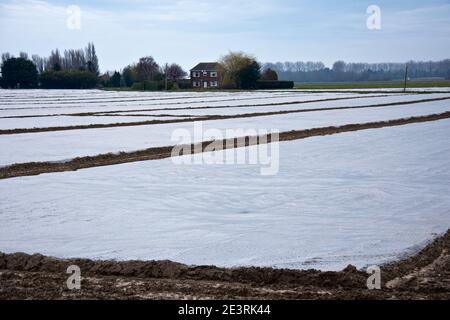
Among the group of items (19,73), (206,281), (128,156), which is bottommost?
(206,281)

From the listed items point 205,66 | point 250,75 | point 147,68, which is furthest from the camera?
point 147,68

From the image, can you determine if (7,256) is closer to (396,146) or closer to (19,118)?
(396,146)

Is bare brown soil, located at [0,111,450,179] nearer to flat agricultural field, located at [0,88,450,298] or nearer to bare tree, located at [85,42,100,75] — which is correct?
flat agricultural field, located at [0,88,450,298]

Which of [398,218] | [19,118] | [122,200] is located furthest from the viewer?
[19,118]

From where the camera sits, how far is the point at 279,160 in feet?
52.2

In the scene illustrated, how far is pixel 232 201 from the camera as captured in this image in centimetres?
1096

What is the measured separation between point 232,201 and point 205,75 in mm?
114105

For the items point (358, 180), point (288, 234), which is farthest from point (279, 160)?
point (288, 234)

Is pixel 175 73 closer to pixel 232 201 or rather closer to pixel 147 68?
pixel 147 68

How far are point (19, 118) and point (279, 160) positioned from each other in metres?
21.3

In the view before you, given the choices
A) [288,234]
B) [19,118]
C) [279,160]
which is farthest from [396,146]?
[19,118]

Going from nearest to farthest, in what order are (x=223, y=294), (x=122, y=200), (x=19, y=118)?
Result: (x=223, y=294) → (x=122, y=200) → (x=19, y=118)

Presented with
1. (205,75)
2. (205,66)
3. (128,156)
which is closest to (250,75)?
(205,75)
